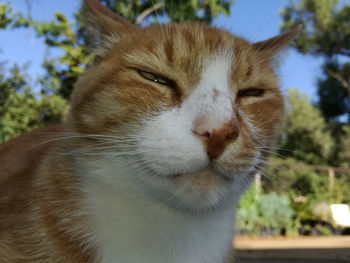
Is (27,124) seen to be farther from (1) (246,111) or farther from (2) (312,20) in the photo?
(2) (312,20)

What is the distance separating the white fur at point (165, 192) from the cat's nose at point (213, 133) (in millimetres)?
15

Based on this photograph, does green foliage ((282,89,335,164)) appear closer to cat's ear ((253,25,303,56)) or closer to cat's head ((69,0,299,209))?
cat's ear ((253,25,303,56))

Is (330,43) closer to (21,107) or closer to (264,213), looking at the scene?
(264,213)

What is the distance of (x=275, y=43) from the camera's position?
1.72 meters

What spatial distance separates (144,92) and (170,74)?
0.39ft

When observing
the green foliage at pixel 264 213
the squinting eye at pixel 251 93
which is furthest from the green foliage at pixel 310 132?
the squinting eye at pixel 251 93

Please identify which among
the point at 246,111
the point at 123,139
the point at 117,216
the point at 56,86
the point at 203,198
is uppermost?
the point at 56,86

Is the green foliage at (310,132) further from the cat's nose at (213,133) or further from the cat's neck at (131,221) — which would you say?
the cat's nose at (213,133)

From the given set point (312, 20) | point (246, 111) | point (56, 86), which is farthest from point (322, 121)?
point (246, 111)

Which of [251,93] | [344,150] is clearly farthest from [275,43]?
[344,150]

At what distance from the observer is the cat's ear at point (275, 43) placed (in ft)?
5.55

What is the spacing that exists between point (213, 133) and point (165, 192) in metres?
0.28

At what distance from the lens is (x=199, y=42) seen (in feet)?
4.41

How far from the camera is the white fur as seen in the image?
1062 millimetres
